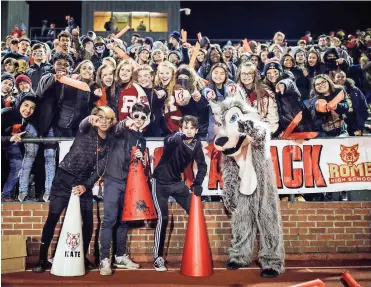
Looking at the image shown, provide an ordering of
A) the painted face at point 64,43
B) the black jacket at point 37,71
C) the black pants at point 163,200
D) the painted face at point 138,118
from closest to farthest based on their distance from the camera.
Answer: the black pants at point 163,200 < the painted face at point 138,118 < the black jacket at point 37,71 < the painted face at point 64,43

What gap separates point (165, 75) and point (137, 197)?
1.54 meters

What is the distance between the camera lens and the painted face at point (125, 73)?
16.4 ft

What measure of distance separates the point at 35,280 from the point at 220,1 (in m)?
4.29

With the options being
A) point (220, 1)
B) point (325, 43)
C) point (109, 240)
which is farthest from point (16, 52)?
point (325, 43)

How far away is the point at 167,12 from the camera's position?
8.67 metres

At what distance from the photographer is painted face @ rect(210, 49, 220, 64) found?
5645 millimetres

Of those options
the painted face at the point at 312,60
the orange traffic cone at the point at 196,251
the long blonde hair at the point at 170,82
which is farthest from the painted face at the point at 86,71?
the painted face at the point at 312,60

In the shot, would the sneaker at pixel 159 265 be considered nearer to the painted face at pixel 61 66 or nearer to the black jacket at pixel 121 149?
the black jacket at pixel 121 149

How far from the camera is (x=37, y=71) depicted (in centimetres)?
552

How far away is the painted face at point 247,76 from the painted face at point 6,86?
281 cm

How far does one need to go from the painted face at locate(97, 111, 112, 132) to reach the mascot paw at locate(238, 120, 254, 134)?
147 centimetres

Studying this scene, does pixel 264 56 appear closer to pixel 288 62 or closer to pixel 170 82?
pixel 288 62

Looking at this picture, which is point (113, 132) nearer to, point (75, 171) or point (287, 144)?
point (75, 171)

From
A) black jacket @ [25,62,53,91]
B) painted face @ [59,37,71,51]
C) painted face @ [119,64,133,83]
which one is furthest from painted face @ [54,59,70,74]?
painted face @ [59,37,71,51]
